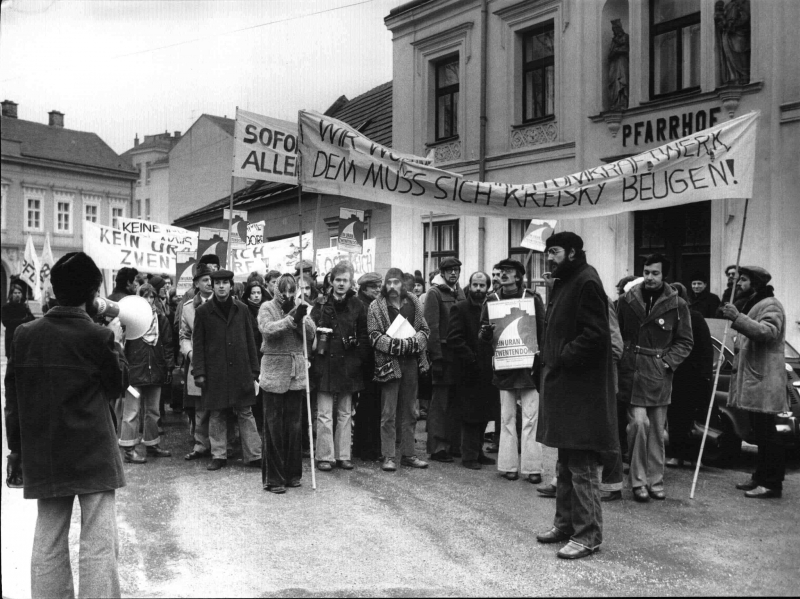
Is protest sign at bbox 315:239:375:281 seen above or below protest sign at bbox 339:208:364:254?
below

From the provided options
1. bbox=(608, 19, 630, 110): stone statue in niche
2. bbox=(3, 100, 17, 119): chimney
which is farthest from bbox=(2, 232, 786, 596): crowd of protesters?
bbox=(608, 19, 630, 110): stone statue in niche

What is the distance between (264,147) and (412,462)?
11.5ft

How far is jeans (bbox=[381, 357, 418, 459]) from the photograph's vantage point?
27.7 feet

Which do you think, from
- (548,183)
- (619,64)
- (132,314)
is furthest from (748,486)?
(619,64)

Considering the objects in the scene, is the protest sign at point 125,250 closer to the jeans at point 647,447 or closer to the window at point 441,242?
the window at point 441,242

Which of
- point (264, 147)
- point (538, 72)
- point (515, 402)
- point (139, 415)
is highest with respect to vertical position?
point (538, 72)

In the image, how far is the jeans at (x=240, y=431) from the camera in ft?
27.7

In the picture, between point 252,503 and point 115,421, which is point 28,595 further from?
point 252,503

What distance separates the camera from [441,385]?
29.1 feet

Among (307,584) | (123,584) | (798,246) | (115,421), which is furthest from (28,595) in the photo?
(798,246)

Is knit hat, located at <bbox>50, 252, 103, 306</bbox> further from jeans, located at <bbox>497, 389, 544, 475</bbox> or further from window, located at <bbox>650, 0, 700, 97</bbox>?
window, located at <bbox>650, 0, 700, 97</bbox>

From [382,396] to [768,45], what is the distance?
29.5ft

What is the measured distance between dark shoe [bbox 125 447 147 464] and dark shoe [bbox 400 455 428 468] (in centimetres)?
273

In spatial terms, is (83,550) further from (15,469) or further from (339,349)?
(339,349)
